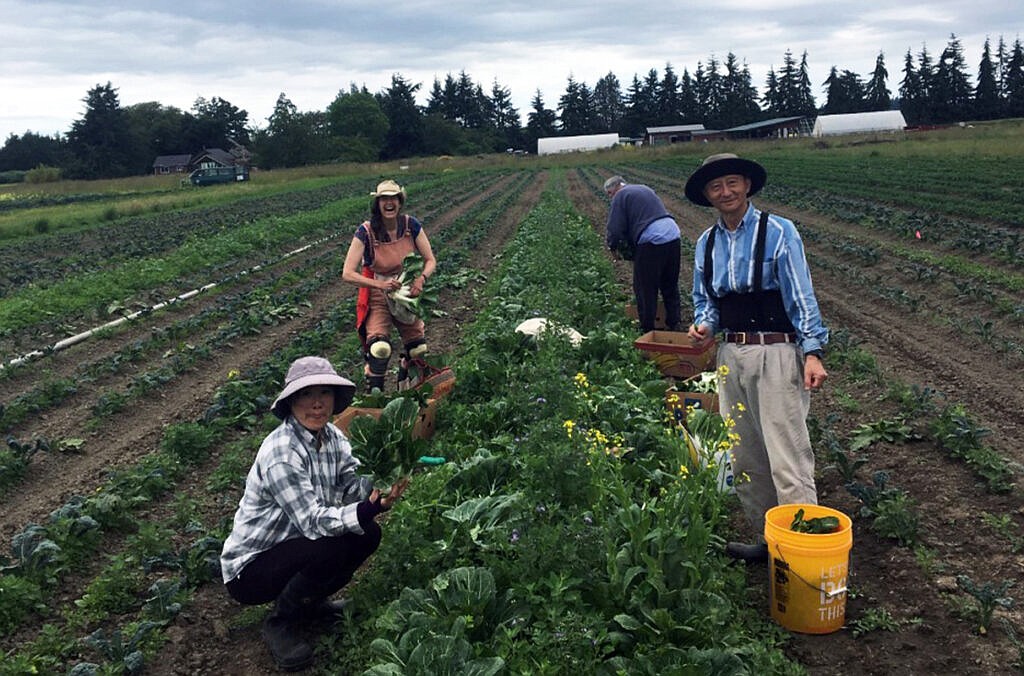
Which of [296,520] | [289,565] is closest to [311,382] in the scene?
[296,520]

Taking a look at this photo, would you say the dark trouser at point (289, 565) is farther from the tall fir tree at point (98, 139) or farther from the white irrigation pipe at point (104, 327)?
the tall fir tree at point (98, 139)

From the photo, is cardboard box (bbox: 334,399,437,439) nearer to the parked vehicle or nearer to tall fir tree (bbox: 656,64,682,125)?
the parked vehicle

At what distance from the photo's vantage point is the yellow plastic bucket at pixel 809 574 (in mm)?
3795

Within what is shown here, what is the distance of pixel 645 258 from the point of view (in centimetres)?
845

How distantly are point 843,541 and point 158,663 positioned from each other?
3.25 metres

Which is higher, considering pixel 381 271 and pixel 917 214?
pixel 381 271

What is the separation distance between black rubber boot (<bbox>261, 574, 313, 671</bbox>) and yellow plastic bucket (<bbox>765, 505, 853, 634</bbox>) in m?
2.21

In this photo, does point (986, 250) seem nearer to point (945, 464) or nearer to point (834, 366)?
point (834, 366)

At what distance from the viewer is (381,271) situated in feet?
21.2

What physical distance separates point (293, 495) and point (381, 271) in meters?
2.91

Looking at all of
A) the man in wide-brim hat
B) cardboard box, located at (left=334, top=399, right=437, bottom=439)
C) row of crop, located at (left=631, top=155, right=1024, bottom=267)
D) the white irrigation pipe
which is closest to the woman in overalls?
cardboard box, located at (left=334, top=399, right=437, bottom=439)

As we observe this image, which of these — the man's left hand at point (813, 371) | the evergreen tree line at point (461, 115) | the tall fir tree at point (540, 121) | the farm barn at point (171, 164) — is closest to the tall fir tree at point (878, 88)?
the evergreen tree line at point (461, 115)

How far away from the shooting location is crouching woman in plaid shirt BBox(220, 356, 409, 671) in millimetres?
3816

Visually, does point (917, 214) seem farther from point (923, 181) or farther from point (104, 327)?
point (104, 327)
